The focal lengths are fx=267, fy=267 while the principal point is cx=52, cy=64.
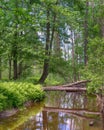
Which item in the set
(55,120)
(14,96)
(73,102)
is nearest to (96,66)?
(55,120)

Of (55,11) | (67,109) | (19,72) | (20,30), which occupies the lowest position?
(67,109)

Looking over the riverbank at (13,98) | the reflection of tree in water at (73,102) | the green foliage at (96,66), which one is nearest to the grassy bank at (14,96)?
the riverbank at (13,98)

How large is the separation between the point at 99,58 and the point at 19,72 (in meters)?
12.6

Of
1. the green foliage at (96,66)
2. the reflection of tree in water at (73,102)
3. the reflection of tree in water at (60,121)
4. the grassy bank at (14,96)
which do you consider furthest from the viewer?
the reflection of tree in water at (73,102)

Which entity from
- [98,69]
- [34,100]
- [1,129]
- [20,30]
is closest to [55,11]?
[20,30]

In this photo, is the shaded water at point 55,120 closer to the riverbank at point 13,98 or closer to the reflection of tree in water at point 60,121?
the reflection of tree in water at point 60,121

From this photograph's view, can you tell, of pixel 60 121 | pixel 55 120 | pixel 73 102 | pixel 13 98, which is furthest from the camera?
pixel 73 102

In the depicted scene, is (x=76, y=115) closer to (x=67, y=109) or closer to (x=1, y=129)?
(x=67, y=109)

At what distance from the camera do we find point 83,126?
9.16 m

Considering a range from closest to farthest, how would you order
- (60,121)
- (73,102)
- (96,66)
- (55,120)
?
Result: (60,121)
(55,120)
(96,66)
(73,102)

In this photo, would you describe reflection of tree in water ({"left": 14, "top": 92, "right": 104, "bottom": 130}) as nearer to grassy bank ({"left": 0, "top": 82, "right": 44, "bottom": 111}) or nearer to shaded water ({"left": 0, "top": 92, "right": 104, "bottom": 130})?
shaded water ({"left": 0, "top": 92, "right": 104, "bottom": 130})

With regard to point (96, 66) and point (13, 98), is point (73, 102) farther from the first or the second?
point (13, 98)

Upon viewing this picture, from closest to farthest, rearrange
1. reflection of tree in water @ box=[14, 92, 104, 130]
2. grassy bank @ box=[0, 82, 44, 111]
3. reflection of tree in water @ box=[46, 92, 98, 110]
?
reflection of tree in water @ box=[14, 92, 104, 130] → grassy bank @ box=[0, 82, 44, 111] → reflection of tree in water @ box=[46, 92, 98, 110]

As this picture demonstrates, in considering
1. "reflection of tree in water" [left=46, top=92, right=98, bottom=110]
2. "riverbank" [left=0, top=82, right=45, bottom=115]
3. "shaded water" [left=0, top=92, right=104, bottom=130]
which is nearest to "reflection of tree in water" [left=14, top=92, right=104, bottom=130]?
"shaded water" [left=0, top=92, right=104, bottom=130]
